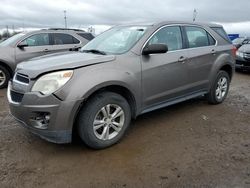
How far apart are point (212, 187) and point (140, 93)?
1.70m

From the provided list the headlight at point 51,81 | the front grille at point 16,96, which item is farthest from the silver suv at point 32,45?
the headlight at point 51,81

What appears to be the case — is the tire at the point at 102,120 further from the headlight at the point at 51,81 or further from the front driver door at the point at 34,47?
the front driver door at the point at 34,47

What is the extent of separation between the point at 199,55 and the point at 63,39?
17.2ft

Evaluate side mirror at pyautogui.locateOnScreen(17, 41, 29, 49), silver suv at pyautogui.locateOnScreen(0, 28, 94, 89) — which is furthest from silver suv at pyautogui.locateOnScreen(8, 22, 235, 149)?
side mirror at pyautogui.locateOnScreen(17, 41, 29, 49)

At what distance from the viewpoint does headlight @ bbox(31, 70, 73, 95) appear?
132 inches

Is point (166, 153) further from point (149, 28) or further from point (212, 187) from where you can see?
point (149, 28)

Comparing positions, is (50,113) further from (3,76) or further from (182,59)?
(3,76)

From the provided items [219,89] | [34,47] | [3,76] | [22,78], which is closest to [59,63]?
[22,78]

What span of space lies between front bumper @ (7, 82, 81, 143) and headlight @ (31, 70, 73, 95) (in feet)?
0.27

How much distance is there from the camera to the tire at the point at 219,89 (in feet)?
18.8

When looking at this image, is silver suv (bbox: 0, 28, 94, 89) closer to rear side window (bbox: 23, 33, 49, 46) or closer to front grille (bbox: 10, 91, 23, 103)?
rear side window (bbox: 23, 33, 49, 46)

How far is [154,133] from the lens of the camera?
4.38m

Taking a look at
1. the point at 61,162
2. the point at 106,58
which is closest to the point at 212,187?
the point at 61,162

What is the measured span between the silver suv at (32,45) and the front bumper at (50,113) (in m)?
4.09
